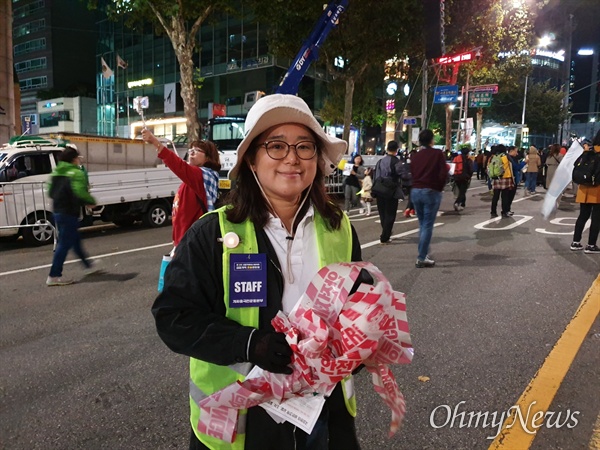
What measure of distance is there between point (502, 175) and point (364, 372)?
8928 millimetres

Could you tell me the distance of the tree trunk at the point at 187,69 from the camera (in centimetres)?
1469

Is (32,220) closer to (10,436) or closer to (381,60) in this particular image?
(10,436)

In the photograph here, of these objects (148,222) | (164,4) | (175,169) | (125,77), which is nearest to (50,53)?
(125,77)

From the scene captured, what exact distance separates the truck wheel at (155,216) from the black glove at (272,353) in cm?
1034

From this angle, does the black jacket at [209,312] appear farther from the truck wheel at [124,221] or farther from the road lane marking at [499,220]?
the truck wheel at [124,221]

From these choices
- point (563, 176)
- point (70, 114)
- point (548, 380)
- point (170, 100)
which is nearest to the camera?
point (548, 380)

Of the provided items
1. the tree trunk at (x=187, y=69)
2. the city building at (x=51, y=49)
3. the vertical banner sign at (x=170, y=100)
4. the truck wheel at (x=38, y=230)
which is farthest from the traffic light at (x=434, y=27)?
the city building at (x=51, y=49)

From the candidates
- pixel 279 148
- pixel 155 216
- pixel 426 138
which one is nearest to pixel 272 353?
pixel 279 148

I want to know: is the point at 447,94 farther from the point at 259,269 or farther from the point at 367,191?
the point at 259,269

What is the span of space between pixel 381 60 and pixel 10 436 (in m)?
20.3

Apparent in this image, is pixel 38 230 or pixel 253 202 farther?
pixel 38 230

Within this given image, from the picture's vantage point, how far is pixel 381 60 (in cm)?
2027

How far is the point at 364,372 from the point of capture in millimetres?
3391

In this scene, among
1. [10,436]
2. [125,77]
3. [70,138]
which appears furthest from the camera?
[125,77]
